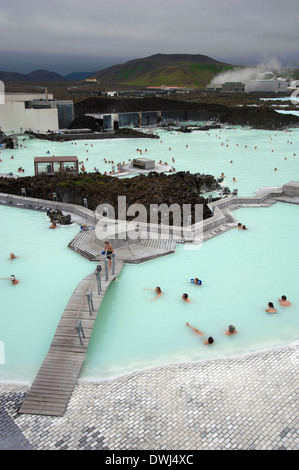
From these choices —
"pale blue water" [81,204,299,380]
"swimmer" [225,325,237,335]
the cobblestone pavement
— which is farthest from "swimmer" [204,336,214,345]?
the cobblestone pavement

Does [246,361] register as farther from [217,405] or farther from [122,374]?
[122,374]

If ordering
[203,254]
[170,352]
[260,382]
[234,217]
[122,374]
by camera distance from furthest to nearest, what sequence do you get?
[234,217]
[203,254]
[170,352]
[122,374]
[260,382]

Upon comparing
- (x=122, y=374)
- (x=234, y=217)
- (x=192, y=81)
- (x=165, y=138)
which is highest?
(x=192, y=81)

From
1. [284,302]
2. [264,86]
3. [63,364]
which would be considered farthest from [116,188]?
[264,86]

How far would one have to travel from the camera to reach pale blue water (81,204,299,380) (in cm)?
922

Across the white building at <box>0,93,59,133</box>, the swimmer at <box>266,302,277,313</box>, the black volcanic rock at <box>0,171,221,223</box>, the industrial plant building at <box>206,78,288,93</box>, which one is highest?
the industrial plant building at <box>206,78,288,93</box>

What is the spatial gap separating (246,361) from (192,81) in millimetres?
179910

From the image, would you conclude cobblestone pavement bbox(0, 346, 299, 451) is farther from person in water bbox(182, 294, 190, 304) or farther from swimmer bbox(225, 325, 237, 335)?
person in water bbox(182, 294, 190, 304)

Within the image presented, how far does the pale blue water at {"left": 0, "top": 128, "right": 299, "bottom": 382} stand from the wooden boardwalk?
44cm

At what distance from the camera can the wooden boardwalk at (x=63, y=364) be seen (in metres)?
7.29

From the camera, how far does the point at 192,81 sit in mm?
171375

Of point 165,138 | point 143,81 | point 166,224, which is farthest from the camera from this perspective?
point 143,81

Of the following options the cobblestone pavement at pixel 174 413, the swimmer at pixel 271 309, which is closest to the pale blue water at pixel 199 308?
the swimmer at pixel 271 309

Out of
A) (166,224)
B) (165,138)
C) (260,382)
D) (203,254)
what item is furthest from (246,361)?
(165,138)
